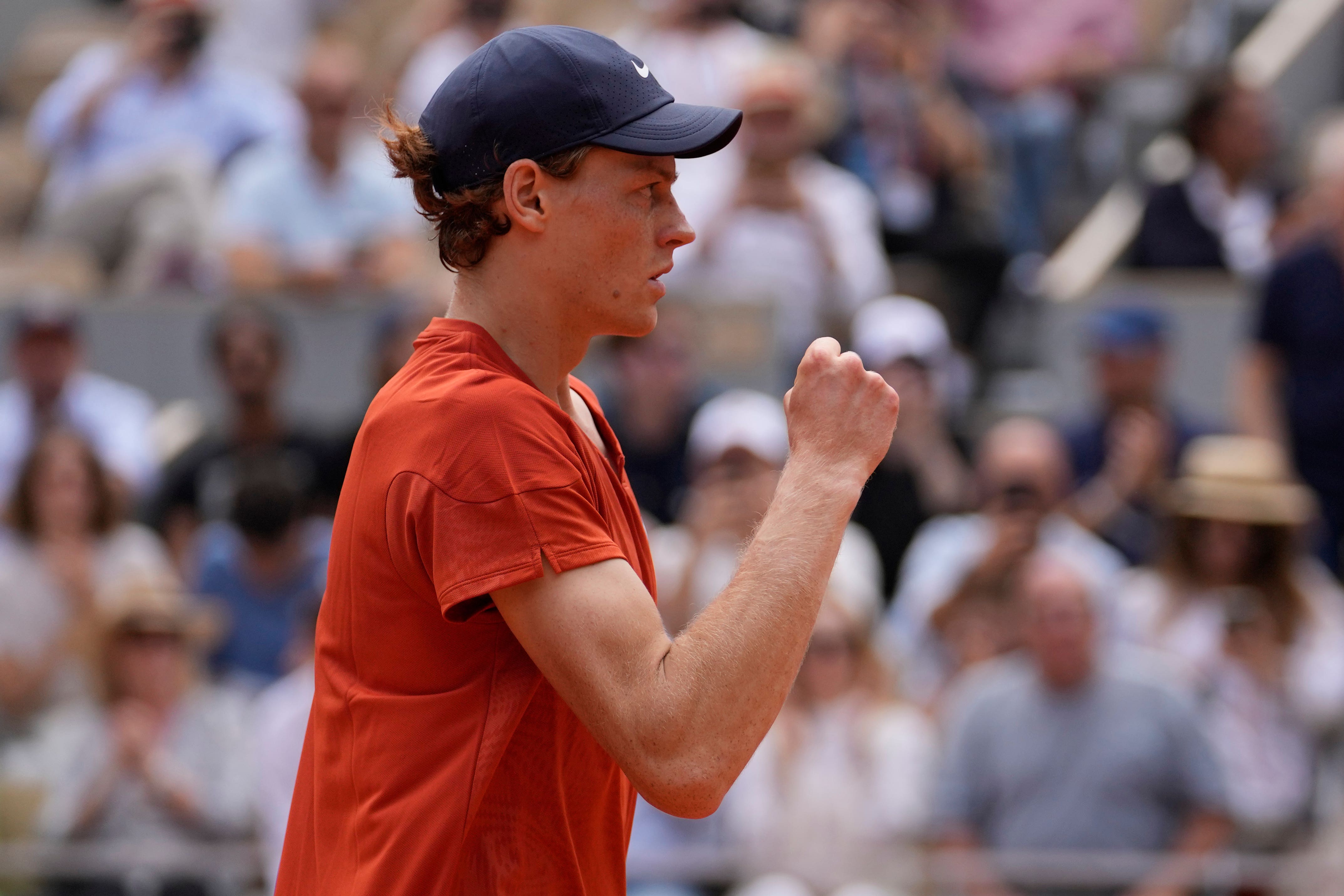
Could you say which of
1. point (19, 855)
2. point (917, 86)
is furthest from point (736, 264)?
point (19, 855)

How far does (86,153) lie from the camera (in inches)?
353

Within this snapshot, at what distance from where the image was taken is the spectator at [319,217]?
313 inches

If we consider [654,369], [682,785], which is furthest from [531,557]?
[654,369]

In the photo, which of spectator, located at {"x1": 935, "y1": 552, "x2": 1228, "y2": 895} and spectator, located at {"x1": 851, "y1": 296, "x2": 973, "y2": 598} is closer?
spectator, located at {"x1": 935, "y1": 552, "x2": 1228, "y2": 895}

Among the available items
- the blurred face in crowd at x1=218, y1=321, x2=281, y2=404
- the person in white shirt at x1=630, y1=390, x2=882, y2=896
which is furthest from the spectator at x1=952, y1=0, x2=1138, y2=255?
the blurred face in crowd at x1=218, y1=321, x2=281, y2=404

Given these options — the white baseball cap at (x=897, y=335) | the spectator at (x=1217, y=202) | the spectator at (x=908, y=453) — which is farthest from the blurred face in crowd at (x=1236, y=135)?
the spectator at (x=908, y=453)

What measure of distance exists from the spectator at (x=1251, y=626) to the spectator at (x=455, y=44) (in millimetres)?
4103

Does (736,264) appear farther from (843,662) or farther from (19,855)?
(19,855)

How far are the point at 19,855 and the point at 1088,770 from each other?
3049 millimetres

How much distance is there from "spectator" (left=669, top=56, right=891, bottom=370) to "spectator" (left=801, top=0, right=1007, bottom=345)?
76 cm

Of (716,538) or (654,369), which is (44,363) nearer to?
(654,369)

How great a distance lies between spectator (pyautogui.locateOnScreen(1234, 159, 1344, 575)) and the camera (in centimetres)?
682

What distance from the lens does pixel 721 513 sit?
6.11 m

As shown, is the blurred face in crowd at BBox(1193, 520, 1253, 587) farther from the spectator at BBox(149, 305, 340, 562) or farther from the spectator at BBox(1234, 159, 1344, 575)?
the spectator at BBox(149, 305, 340, 562)
